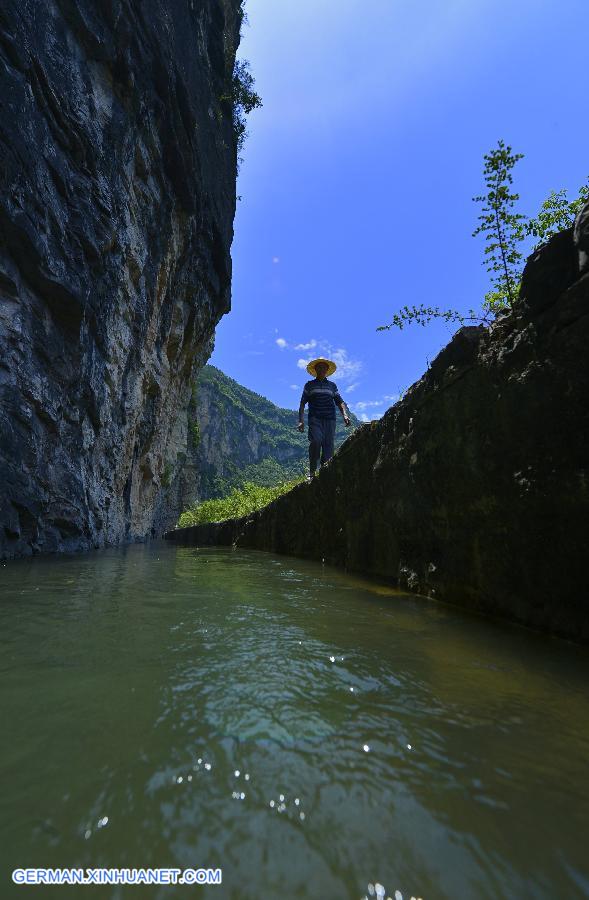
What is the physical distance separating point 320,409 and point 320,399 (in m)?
0.18

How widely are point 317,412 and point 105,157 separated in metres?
7.90

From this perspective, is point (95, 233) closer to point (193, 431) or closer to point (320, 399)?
point (320, 399)

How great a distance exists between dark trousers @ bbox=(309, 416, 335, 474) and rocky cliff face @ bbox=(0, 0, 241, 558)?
15.7ft

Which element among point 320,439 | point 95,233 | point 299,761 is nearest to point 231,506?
point 320,439

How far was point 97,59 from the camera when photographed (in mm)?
9094

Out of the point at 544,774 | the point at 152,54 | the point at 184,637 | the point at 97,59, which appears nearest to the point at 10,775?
the point at 184,637

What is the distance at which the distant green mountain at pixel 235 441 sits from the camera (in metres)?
63.2

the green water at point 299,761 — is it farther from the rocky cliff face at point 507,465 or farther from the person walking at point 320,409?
the person walking at point 320,409

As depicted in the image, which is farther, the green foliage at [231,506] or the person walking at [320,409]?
the green foliage at [231,506]

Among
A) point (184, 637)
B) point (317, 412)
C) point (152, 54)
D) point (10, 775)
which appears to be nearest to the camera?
point (10, 775)

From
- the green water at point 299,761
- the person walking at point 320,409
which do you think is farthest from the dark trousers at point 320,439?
the green water at point 299,761

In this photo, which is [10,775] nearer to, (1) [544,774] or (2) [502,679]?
(1) [544,774]

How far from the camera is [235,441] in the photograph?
91.1 meters

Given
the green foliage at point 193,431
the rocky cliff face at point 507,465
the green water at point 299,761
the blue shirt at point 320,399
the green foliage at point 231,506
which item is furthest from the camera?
the green foliage at point 193,431
